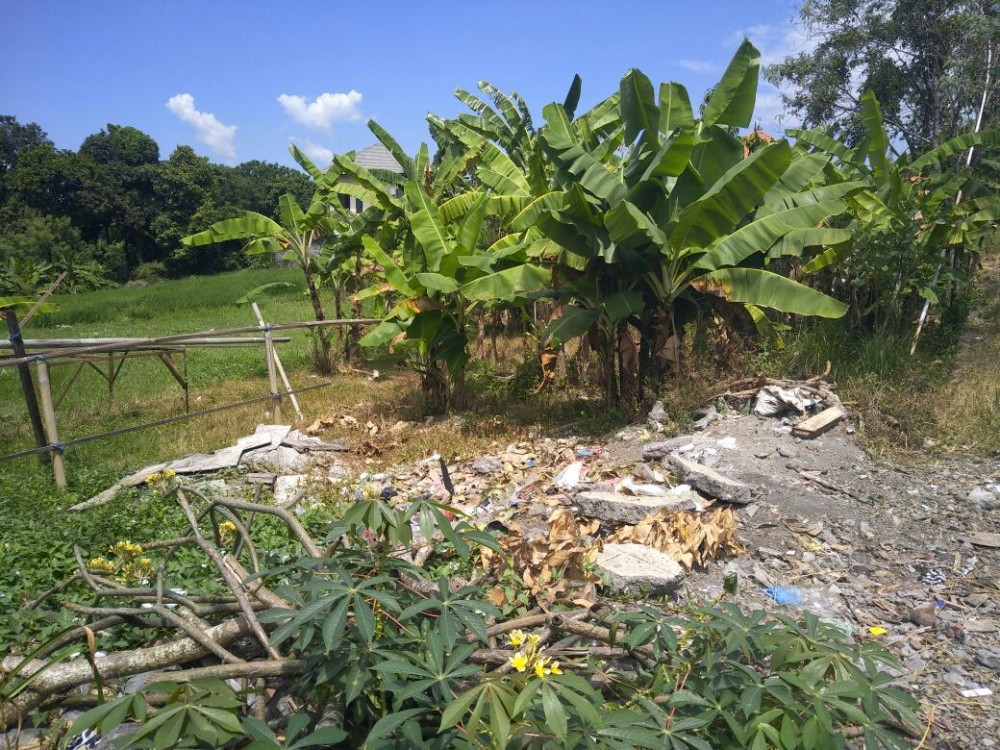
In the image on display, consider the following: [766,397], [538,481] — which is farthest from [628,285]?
[538,481]

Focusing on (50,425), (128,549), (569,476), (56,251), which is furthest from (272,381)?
(56,251)

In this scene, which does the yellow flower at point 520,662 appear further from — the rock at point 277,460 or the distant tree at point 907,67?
the distant tree at point 907,67

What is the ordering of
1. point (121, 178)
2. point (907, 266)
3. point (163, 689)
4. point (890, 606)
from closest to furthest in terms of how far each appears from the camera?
point (163, 689), point (890, 606), point (907, 266), point (121, 178)

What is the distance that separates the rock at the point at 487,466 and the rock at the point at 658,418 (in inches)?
57.6

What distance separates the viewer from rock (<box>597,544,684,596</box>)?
3346 mm

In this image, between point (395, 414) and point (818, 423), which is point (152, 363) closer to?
point (395, 414)

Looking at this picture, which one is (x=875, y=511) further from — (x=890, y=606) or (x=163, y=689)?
(x=163, y=689)

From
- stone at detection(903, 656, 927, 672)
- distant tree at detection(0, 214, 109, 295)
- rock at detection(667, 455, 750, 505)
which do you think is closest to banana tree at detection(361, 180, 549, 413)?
rock at detection(667, 455, 750, 505)

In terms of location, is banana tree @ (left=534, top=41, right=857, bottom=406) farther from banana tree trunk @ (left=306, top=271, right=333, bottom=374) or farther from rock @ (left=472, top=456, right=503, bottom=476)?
banana tree trunk @ (left=306, top=271, right=333, bottom=374)

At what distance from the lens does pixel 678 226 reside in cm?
573

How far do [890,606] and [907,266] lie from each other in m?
4.29

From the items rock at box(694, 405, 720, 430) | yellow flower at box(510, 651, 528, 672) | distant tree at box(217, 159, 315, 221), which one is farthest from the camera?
distant tree at box(217, 159, 315, 221)

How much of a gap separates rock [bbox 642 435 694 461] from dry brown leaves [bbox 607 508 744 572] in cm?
138

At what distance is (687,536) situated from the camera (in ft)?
12.7
